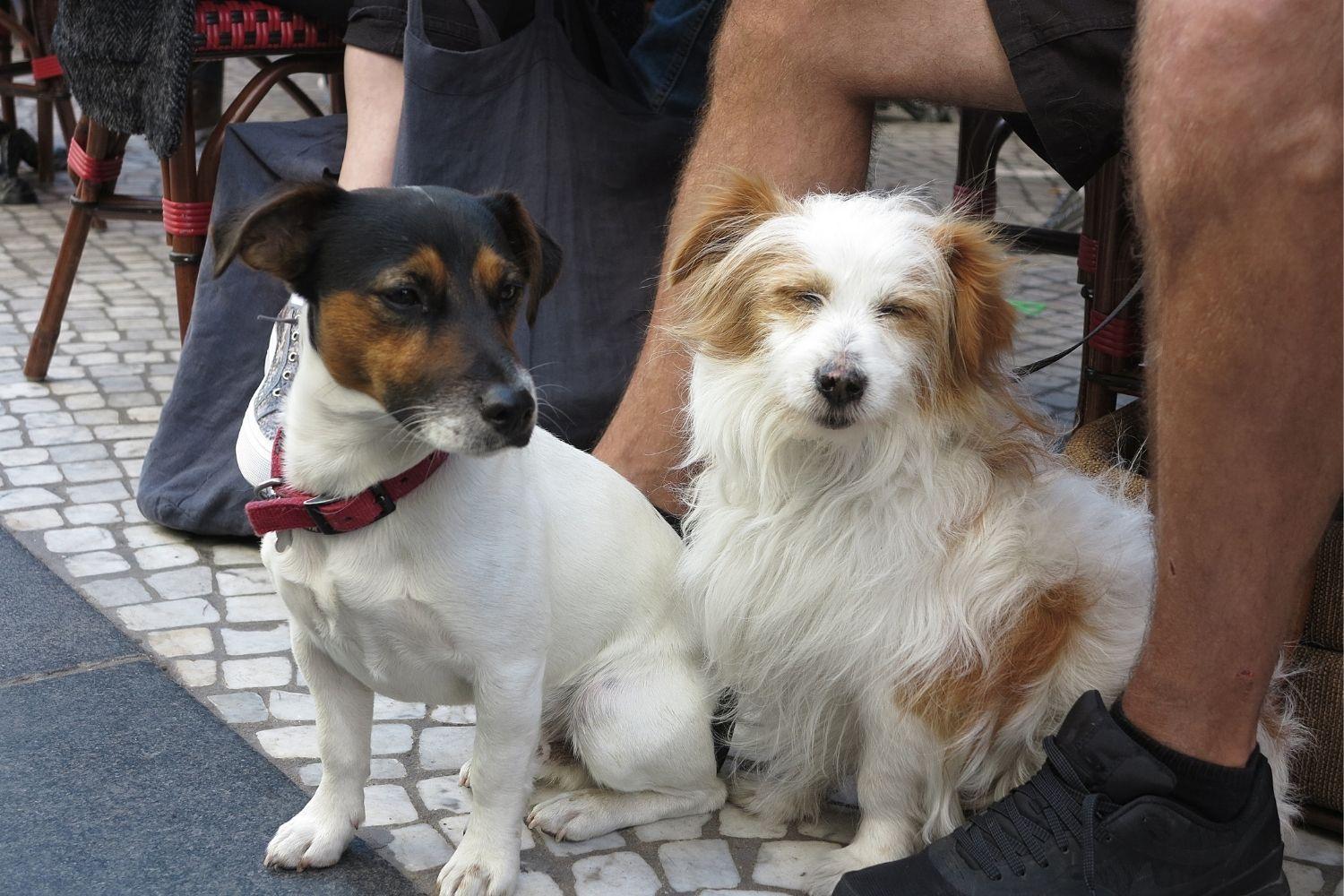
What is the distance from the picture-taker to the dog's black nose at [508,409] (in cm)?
174

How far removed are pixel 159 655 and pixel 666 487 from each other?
1.07m

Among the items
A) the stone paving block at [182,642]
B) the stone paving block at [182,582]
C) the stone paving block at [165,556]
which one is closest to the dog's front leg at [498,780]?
the stone paving block at [182,642]

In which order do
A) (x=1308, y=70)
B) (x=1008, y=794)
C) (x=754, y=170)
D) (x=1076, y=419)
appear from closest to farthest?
(x=1308, y=70), (x=1008, y=794), (x=754, y=170), (x=1076, y=419)

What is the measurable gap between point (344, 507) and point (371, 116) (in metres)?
1.78

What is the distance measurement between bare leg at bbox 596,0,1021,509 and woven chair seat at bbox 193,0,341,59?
1.62m

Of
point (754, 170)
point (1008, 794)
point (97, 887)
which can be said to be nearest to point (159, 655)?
point (97, 887)

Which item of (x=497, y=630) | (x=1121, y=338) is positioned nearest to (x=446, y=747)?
(x=497, y=630)

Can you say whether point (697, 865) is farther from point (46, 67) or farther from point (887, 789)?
point (46, 67)

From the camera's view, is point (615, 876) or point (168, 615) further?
point (168, 615)

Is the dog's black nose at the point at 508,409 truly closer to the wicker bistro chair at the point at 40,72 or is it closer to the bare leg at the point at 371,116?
the bare leg at the point at 371,116

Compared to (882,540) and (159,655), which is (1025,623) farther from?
(159,655)

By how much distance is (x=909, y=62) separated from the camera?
2.31 metres

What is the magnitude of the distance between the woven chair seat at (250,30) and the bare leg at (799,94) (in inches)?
63.8

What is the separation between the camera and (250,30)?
144 inches
